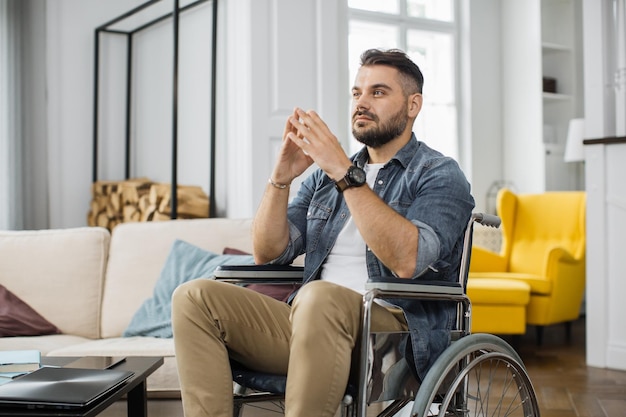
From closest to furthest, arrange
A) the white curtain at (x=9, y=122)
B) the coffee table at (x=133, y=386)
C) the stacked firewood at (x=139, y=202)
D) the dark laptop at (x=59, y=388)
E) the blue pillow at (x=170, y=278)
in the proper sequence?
the dark laptop at (x=59, y=388), the coffee table at (x=133, y=386), the blue pillow at (x=170, y=278), the stacked firewood at (x=139, y=202), the white curtain at (x=9, y=122)

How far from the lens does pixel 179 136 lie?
530 centimetres

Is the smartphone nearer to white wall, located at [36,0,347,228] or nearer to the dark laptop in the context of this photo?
the dark laptop

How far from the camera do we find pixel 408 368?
1.70 m

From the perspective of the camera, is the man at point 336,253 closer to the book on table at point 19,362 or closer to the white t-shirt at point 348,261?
the white t-shirt at point 348,261

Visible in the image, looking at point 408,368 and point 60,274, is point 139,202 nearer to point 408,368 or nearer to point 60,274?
point 60,274

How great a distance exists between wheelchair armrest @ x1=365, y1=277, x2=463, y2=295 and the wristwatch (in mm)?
254

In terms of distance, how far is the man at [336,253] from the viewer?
1562mm

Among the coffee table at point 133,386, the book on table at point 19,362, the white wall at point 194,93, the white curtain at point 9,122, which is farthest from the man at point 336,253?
the white curtain at point 9,122

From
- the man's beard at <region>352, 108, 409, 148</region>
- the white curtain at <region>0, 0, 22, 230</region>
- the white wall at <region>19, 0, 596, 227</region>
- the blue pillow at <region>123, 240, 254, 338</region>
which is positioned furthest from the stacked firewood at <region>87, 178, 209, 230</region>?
the man's beard at <region>352, 108, 409, 148</region>

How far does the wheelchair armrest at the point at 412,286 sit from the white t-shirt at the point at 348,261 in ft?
0.84

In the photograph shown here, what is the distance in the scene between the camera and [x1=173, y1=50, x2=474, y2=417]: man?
5.13 feet

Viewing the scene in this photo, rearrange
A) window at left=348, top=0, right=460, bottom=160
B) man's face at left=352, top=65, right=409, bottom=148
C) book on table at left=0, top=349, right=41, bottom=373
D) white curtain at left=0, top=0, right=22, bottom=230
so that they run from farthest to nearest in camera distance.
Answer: window at left=348, top=0, right=460, bottom=160, white curtain at left=0, top=0, right=22, bottom=230, man's face at left=352, top=65, right=409, bottom=148, book on table at left=0, top=349, right=41, bottom=373

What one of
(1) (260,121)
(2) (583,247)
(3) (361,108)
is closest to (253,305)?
(3) (361,108)

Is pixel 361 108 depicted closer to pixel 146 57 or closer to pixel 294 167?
pixel 294 167
